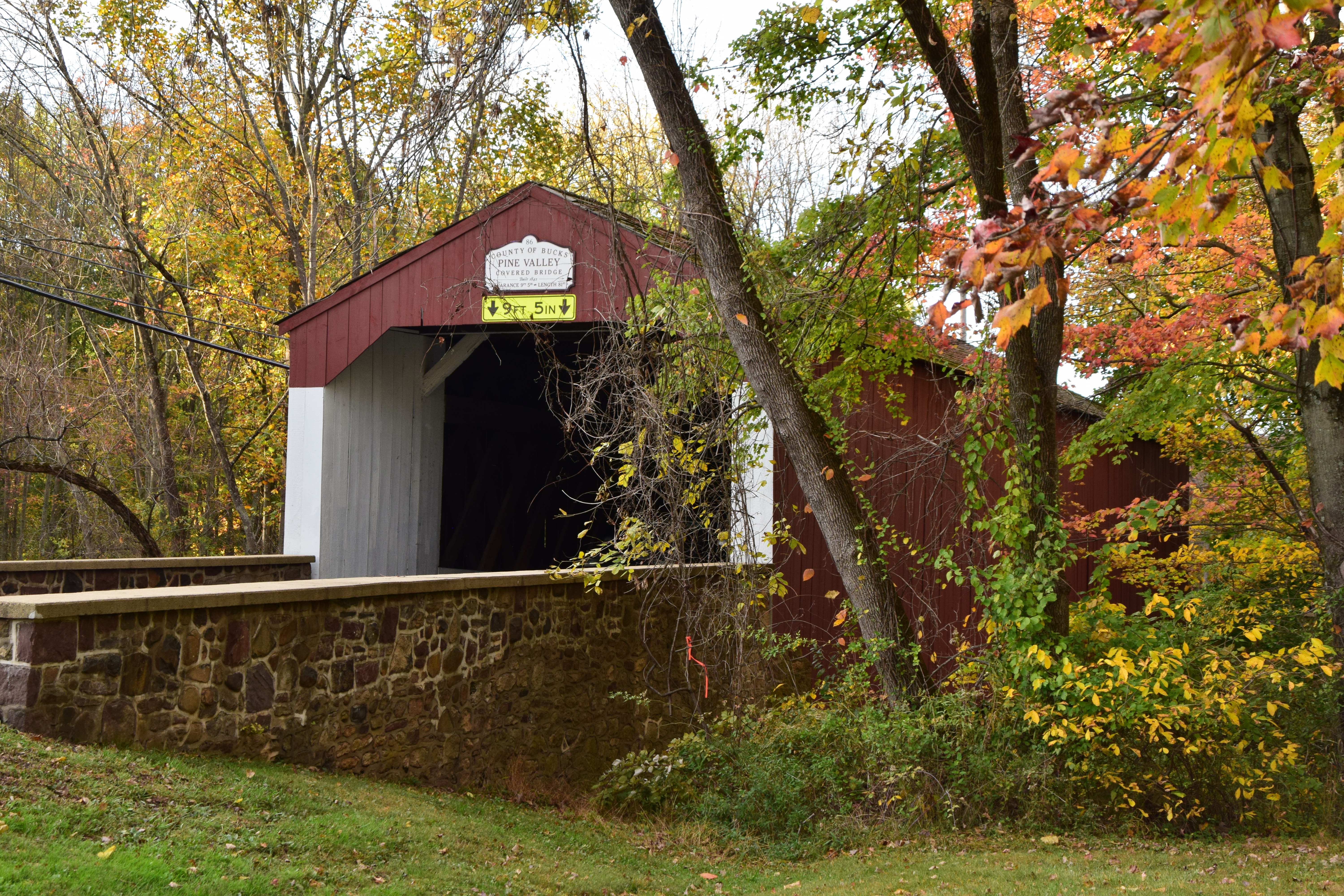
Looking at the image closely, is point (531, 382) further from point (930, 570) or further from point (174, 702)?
point (174, 702)

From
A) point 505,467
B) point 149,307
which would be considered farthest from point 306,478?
point 149,307

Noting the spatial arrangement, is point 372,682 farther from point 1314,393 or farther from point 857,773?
point 1314,393

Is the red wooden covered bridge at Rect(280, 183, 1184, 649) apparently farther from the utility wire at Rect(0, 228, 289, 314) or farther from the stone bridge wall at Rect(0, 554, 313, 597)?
the utility wire at Rect(0, 228, 289, 314)

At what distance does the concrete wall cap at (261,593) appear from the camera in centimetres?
478

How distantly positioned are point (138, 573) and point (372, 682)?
2.99 metres

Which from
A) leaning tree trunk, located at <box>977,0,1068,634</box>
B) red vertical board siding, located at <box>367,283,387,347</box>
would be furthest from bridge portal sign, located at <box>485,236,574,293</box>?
leaning tree trunk, located at <box>977,0,1068,634</box>

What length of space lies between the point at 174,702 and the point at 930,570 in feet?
A: 21.5

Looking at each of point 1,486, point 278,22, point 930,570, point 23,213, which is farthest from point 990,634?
point 1,486

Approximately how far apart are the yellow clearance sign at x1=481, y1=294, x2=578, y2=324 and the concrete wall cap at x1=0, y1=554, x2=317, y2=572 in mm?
2855

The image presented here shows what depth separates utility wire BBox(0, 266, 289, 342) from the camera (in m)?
13.4

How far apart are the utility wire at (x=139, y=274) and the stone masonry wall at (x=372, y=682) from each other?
876 centimetres

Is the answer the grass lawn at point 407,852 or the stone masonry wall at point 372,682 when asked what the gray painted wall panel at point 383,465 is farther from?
the grass lawn at point 407,852

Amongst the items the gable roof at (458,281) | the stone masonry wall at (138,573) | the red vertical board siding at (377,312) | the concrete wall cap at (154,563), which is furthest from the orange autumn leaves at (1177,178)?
the red vertical board siding at (377,312)

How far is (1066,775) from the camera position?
645cm
